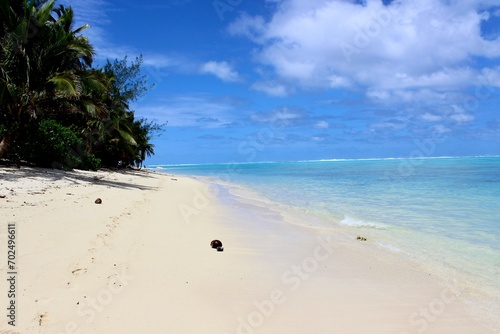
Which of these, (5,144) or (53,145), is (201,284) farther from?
(53,145)

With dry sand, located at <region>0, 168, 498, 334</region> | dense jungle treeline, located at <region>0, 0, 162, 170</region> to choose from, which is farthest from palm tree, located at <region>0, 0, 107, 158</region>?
dry sand, located at <region>0, 168, 498, 334</region>

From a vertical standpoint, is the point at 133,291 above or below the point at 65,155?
below

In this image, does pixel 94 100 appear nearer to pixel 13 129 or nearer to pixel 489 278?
pixel 13 129

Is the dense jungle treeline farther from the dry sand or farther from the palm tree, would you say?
the dry sand

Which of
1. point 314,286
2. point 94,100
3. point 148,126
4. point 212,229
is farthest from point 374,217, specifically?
point 148,126

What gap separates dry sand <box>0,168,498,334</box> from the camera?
303cm

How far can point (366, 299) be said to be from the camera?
12.4 ft

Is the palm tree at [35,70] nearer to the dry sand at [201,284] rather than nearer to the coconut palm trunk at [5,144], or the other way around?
the coconut palm trunk at [5,144]

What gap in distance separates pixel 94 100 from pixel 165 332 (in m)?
14.0

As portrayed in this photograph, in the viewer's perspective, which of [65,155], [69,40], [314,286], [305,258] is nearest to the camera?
[314,286]

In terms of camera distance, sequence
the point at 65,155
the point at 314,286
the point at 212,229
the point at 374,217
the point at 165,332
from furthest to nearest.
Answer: the point at 65,155 → the point at 374,217 → the point at 212,229 → the point at 314,286 → the point at 165,332

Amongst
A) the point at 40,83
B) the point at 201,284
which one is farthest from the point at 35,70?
the point at 201,284

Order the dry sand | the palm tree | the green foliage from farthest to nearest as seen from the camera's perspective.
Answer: the green foliage
the palm tree
the dry sand

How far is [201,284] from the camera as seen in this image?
12.9 feet
